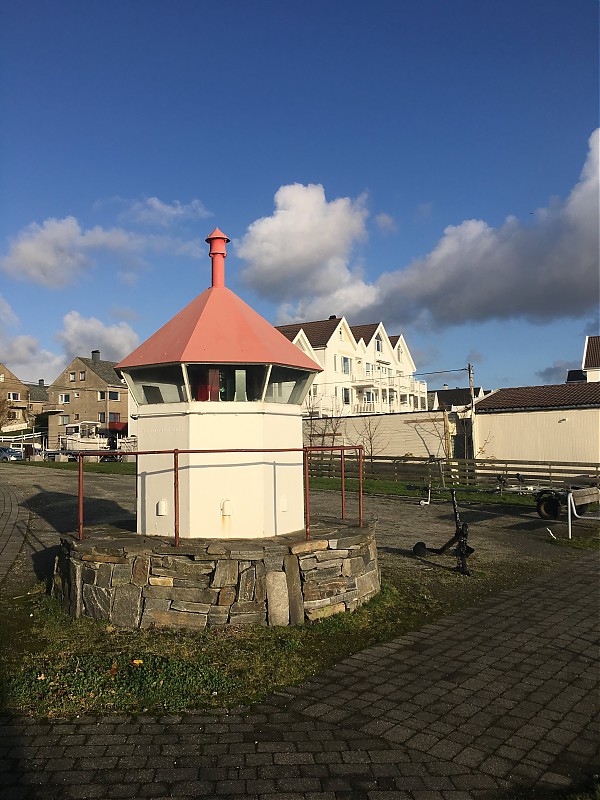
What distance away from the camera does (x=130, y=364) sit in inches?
320

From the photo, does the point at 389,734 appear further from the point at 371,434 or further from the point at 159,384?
the point at 371,434

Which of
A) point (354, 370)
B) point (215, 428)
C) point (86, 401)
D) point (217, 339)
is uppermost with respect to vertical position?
point (354, 370)

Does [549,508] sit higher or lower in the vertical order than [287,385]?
lower

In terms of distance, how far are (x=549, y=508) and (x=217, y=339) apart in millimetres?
12162

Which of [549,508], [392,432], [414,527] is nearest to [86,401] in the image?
[392,432]

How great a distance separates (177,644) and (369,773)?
300 cm

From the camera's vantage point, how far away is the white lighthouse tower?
781cm

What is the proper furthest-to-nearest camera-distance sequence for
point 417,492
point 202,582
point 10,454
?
point 10,454
point 417,492
point 202,582

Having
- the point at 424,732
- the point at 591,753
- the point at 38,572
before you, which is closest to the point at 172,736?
the point at 424,732

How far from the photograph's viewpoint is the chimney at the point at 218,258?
30.5 ft

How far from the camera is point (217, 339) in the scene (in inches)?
317

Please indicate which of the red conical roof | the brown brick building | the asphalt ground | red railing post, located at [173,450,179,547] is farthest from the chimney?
the brown brick building

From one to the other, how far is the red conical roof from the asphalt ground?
385cm

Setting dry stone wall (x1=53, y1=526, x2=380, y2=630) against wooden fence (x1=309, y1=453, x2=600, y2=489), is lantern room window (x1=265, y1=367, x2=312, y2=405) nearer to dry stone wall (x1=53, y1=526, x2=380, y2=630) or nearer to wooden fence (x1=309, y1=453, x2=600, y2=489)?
dry stone wall (x1=53, y1=526, x2=380, y2=630)
